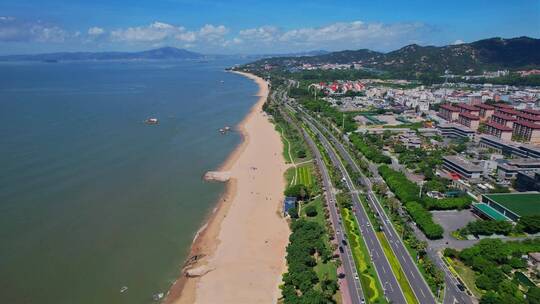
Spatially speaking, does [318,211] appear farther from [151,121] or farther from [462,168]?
[151,121]

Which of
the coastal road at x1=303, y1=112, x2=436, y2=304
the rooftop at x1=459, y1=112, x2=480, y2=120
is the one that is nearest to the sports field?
the coastal road at x1=303, y1=112, x2=436, y2=304

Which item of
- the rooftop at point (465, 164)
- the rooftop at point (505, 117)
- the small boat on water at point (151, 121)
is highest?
the rooftop at point (505, 117)

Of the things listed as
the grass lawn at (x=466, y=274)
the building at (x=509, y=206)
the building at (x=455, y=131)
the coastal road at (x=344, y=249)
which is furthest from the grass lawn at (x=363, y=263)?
the building at (x=455, y=131)

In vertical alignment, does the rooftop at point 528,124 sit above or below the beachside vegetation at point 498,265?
above

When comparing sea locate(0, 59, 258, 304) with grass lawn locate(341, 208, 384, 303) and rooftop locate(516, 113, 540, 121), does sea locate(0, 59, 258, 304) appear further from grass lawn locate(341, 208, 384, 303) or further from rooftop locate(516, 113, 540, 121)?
rooftop locate(516, 113, 540, 121)

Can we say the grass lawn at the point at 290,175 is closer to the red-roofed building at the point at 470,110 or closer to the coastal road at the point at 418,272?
the coastal road at the point at 418,272

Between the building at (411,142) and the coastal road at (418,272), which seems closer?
the coastal road at (418,272)

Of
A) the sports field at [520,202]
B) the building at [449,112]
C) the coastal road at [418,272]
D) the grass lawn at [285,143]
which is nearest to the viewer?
the coastal road at [418,272]
